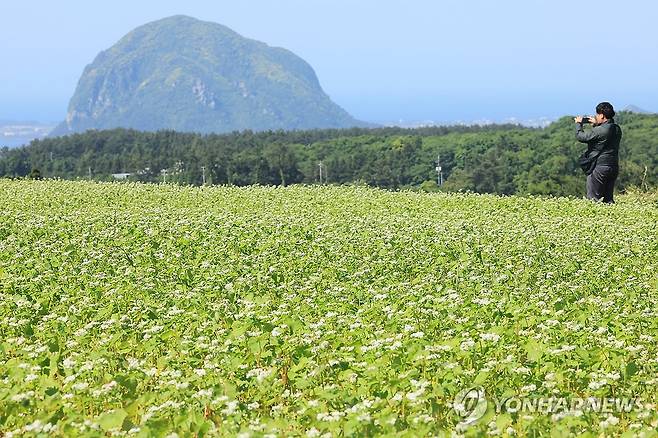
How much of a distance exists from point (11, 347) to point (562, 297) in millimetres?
6195

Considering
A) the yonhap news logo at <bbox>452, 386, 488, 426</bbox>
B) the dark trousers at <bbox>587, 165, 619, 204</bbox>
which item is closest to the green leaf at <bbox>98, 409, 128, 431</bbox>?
the yonhap news logo at <bbox>452, 386, 488, 426</bbox>

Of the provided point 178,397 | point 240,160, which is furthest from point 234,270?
point 240,160

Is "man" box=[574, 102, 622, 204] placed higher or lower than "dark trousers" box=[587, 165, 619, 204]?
higher

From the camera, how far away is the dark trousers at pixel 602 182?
80.2ft

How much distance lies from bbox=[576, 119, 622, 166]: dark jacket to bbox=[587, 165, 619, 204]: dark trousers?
197 mm

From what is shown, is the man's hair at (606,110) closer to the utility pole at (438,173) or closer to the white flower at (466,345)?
the white flower at (466,345)

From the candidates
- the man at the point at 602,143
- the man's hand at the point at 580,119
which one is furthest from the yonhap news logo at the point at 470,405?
the man at the point at 602,143

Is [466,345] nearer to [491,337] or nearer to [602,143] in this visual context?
[491,337]

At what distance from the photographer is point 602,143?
2412cm

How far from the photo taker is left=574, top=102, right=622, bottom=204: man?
947 inches

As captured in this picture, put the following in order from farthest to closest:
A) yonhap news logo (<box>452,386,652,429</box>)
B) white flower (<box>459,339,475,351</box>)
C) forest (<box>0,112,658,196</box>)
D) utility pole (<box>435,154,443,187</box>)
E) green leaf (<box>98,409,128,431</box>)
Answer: utility pole (<box>435,154,443,187</box>) → forest (<box>0,112,658,196</box>) → white flower (<box>459,339,475,351</box>) → yonhap news logo (<box>452,386,652,429</box>) → green leaf (<box>98,409,128,431</box>)

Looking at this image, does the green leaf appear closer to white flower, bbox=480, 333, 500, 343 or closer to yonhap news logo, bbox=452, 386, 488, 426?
yonhap news logo, bbox=452, 386, 488, 426

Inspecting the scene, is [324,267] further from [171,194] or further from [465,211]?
[171,194]

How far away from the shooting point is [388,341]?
28.8ft
